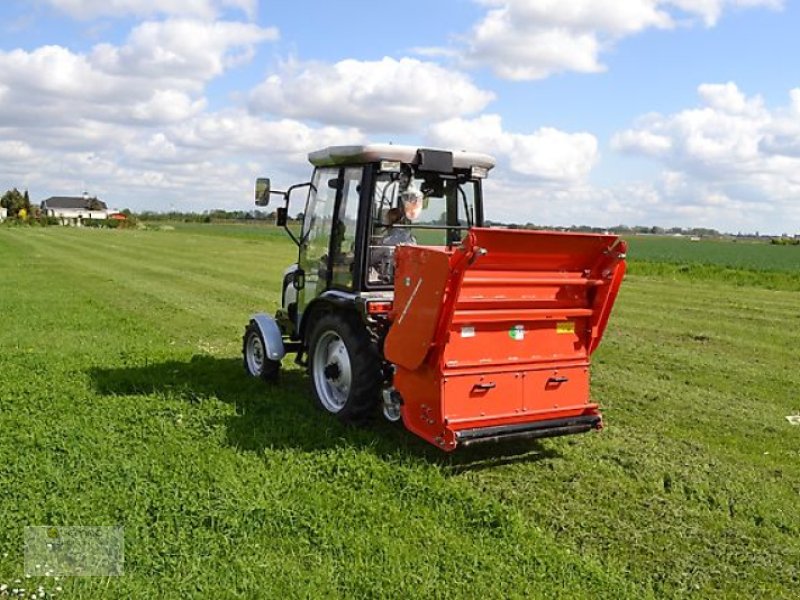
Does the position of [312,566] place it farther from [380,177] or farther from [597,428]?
[380,177]

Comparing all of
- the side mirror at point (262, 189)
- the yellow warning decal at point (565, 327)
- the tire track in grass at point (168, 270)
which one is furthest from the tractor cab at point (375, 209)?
the tire track in grass at point (168, 270)

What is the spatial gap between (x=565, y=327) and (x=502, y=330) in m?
0.61

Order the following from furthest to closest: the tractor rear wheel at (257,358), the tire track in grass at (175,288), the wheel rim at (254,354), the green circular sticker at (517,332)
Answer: the tire track in grass at (175,288), the wheel rim at (254,354), the tractor rear wheel at (257,358), the green circular sticker at (517,332)

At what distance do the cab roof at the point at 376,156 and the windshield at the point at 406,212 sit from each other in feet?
0.59

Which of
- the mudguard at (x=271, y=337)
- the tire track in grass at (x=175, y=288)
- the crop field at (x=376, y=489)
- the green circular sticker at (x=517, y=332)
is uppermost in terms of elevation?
the green circular sticker at (x=517, y=332)

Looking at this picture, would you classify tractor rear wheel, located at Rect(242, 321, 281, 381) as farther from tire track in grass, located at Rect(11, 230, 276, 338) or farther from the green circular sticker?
tire track in grass, located at Rect(11, 230, 276, 338)

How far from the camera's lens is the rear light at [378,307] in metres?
6.20

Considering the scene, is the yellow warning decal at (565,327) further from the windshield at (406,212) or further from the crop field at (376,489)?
the windshield at (406,212)

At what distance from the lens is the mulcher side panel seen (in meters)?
5.37

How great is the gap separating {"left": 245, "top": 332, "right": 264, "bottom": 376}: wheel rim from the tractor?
94 cm

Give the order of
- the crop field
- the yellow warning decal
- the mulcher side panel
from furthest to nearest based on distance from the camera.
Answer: the yellow warning decal < the mulcher side panel < the crop field

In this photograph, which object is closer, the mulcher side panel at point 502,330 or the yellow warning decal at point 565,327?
the mulcher side panel at point 502,330

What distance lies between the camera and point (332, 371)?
6.71 m

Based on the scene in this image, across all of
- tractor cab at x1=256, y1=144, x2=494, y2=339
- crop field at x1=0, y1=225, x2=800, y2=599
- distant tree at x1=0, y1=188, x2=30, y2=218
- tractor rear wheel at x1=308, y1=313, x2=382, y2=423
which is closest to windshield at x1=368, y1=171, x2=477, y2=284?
tractor cab at x1=256, y1=144, x2=494, y2=339
